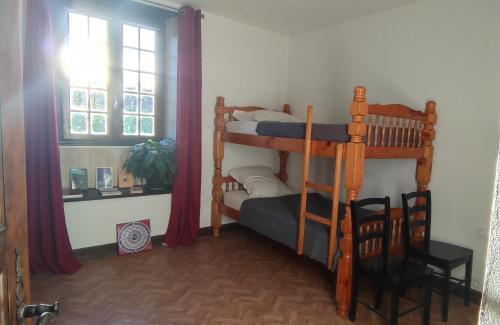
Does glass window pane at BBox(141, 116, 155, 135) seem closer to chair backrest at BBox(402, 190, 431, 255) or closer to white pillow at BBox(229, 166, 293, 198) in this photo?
white pillow at BBox(229, 166, 293, 198)

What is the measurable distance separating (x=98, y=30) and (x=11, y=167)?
315 centimetres

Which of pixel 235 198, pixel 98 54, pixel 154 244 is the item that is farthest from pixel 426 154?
pixel 98 54

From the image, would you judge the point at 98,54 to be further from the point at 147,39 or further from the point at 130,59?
the point at 147,39

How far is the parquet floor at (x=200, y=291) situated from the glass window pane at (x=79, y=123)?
129 cm

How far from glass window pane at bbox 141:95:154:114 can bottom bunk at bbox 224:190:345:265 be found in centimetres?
130

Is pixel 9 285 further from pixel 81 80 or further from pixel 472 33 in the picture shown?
pixel 472 33

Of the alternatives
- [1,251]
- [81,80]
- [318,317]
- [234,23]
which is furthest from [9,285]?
[234,23]

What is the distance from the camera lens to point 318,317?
7.80 ft

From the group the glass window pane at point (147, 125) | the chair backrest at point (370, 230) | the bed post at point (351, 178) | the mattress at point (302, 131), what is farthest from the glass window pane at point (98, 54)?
the chair backrest at point (370, 230)

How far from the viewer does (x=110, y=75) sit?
342 centimetres

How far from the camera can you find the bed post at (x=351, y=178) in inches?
89.9

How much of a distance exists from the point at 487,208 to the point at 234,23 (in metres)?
3.20

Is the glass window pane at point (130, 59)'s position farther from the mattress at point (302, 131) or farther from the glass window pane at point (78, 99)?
the mattress at point (302, 131)

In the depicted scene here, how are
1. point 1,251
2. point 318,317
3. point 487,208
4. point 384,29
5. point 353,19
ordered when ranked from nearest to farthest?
point 1,251
point 318,317
point 487,208
point 384,29
point 353,19
